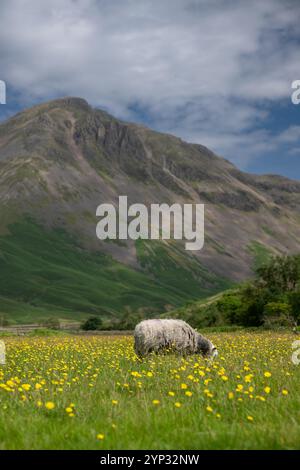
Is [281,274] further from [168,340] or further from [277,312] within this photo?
→ [168,340]

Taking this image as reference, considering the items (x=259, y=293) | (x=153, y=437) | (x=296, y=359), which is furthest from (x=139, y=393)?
(x=259, y=293)

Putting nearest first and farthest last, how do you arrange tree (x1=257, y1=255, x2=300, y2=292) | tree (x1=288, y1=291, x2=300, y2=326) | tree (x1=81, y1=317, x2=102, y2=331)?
tree (x1=288, y1=291, x2=300, y2=326) → tree (x1=257, y1=255, x2=300, y2=292) → tree (x1=81, y1=317, x2=102, y2=331)

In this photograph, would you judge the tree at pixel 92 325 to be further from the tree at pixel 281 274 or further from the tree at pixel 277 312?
the tree at pixel 277 312

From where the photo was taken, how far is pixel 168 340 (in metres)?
19.3

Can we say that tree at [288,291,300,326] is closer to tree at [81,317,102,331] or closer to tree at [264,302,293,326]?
tree at [264,302,293,326]

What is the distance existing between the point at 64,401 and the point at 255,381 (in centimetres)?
504

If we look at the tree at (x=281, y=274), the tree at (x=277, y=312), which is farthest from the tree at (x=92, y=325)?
the tree at (x=277, y=312)

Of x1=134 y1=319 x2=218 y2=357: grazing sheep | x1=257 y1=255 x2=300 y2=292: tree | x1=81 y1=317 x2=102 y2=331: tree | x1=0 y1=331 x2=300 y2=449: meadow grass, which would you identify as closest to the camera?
x1=0 y1=331 x2=300 y2=449: meadow grass

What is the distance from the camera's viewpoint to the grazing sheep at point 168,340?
747 inches

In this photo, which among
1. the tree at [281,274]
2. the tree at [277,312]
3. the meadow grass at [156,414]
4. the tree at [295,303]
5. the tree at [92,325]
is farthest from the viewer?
the tree at [92,325]

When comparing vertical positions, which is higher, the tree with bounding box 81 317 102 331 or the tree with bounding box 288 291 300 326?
the tree with bounding box 288 291 300 326

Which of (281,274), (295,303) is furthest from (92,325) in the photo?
(295,303)

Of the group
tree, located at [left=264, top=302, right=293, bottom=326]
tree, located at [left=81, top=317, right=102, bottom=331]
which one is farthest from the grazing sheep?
tree, located at [left=81, top=317, right=102, bottom=331]

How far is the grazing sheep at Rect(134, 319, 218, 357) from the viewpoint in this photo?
19.0m
